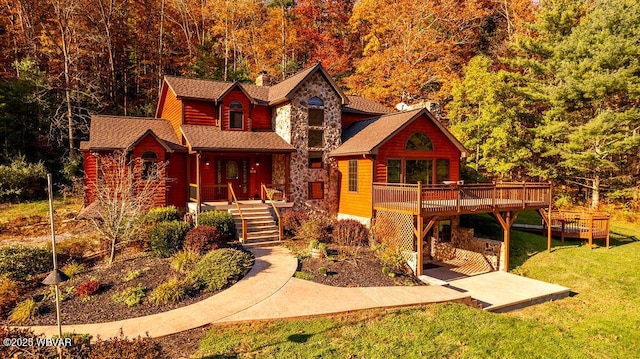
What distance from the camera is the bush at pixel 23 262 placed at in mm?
10750

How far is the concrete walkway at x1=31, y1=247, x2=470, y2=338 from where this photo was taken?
816 cm

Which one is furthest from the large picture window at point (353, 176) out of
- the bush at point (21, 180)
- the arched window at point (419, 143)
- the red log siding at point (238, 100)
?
the bush at point (21, 180)

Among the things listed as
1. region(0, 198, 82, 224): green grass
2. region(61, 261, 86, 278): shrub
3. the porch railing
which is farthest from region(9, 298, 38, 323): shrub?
region(0, 198, 82, 224): green grass

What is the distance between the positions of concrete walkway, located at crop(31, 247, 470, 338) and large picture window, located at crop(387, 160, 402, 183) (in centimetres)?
724

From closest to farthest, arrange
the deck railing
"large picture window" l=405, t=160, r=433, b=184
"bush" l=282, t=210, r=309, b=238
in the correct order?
the deck railing, "bush" l=282, t=210, r=309, b=238, "large picture window" l=405, t=160, r=433, b=184

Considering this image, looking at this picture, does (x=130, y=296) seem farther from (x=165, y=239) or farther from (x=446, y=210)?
(x=446, y=210)

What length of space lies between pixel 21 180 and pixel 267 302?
775 inches

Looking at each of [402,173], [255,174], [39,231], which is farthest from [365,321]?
[39,231]

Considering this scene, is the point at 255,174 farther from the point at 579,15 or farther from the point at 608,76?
the point at 579,15

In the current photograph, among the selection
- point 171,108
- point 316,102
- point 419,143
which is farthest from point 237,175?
point 419,143

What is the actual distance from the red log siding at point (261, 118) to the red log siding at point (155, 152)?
17.6 ft

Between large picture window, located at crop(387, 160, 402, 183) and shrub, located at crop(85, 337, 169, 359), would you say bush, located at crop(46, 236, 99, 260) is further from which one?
large picture window, located at crop(387, 160, 402, 183)

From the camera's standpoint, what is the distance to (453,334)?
8383mm

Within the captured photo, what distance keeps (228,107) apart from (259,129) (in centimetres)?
223
